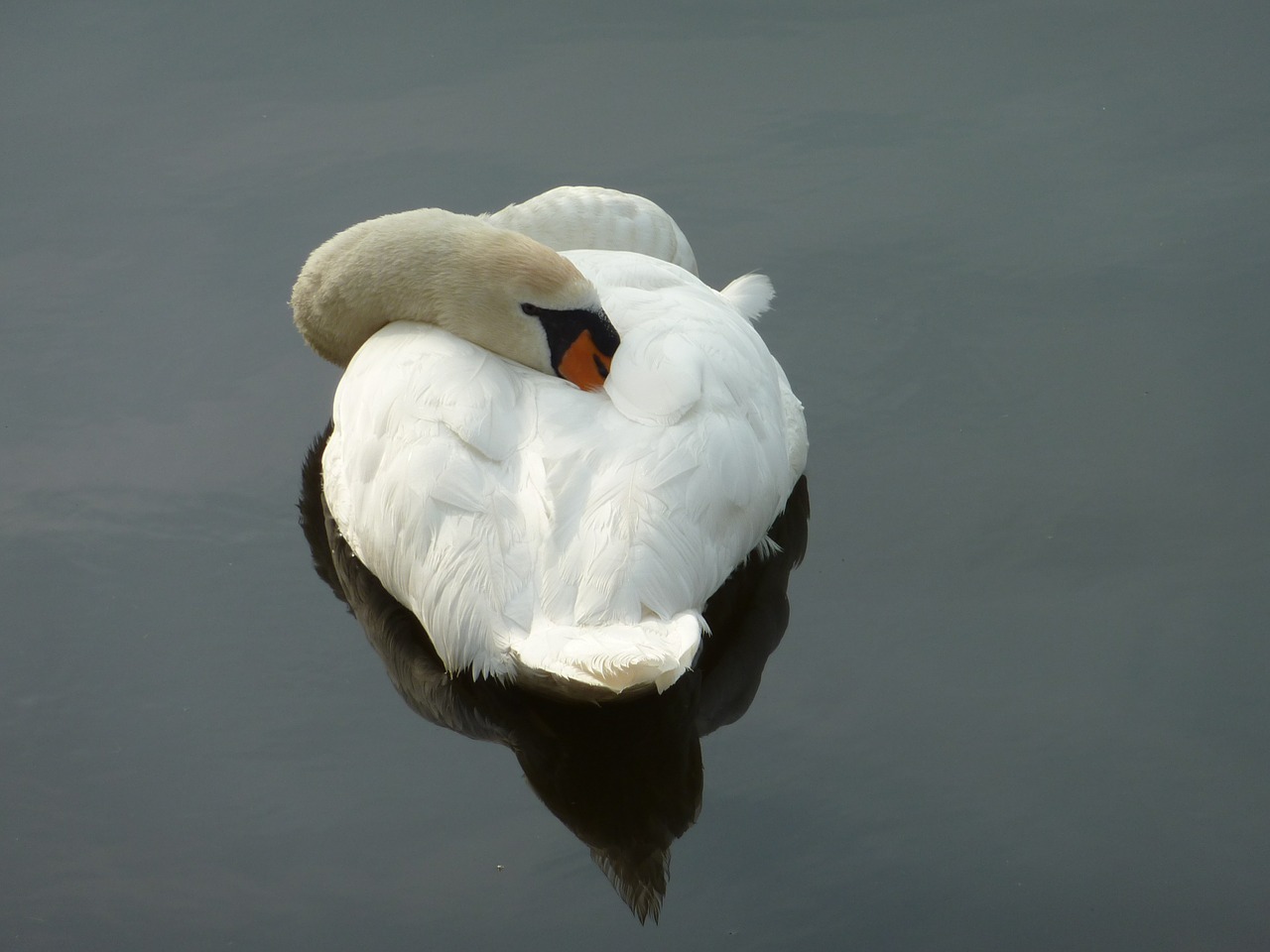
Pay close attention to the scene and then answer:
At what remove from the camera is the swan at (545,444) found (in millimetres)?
3723

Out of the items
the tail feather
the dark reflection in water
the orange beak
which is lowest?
the dark reflection in water

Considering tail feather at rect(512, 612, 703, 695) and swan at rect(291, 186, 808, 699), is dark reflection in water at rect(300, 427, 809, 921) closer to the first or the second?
swan at rect(291, 186, 808, 699)

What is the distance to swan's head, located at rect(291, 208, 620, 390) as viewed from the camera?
4.40 meters

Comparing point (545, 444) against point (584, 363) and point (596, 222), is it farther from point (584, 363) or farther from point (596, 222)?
point (596, 222)

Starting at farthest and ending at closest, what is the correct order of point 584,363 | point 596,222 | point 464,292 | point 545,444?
point 596,222, point 464,292, point 584,363, point 545,444

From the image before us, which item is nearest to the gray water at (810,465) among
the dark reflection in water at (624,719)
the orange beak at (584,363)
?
the dark reflection in water at (624,719)

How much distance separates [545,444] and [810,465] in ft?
4.07

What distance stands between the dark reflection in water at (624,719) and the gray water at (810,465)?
2.3 inches

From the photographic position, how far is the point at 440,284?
462 cm

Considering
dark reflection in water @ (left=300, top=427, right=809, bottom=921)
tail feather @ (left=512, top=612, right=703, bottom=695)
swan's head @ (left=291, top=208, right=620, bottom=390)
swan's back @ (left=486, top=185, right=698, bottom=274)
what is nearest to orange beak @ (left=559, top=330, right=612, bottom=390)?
swan's head @ (left=291, top=208, right=620, bottom=390)

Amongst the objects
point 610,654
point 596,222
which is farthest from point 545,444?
point 596,222

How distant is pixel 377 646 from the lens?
446 centimetres

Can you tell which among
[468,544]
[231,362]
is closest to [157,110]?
[231,362]

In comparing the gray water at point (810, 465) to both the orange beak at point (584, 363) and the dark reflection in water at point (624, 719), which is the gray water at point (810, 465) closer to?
the dark reflection in water at point (624, 719)
